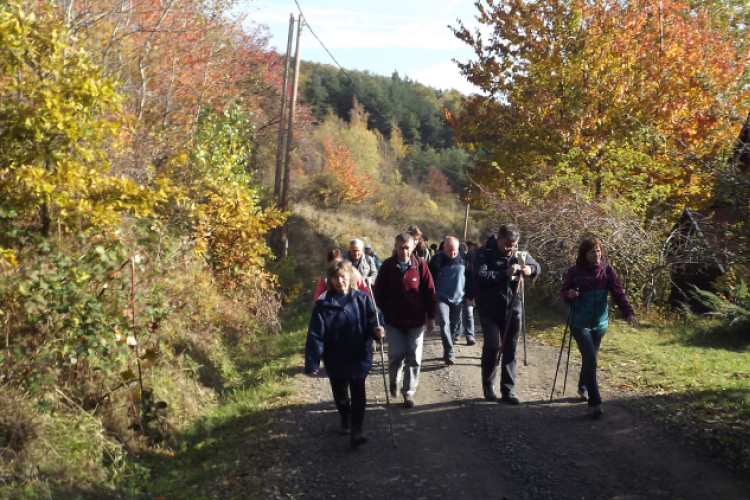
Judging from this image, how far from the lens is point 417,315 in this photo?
7477mm

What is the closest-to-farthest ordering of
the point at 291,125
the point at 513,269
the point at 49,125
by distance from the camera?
1. the point at 49,125
2. the point at 513,269
3. the point at 291,125

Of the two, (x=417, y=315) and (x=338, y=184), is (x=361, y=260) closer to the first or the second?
(x=417, y=315)


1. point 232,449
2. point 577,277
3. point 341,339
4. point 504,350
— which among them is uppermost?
point 577,277

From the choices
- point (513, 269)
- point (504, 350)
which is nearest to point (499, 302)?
point (513, 269)

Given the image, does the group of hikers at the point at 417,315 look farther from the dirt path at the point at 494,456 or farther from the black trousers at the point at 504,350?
the dirt path at the point at 494,456

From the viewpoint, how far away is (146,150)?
12180 millimetres

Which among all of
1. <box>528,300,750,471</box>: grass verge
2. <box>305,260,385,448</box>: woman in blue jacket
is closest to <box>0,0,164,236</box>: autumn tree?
<box>305,260,385,448</box>: woman in blue jacket

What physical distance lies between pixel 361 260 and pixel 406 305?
2.66 metres

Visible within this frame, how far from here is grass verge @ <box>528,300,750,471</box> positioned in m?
6.19

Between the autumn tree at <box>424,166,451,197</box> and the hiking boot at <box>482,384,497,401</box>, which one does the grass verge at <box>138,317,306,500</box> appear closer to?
the hiking boot at <box>482,384,497,401</box>

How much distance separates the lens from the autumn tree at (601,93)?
571 inches

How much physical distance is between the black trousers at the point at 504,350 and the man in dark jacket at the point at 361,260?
6.74 ft

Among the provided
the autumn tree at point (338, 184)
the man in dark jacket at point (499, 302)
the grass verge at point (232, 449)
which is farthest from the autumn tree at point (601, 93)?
the autumn tree at point (338, 184)

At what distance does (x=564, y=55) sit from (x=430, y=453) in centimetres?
1376
